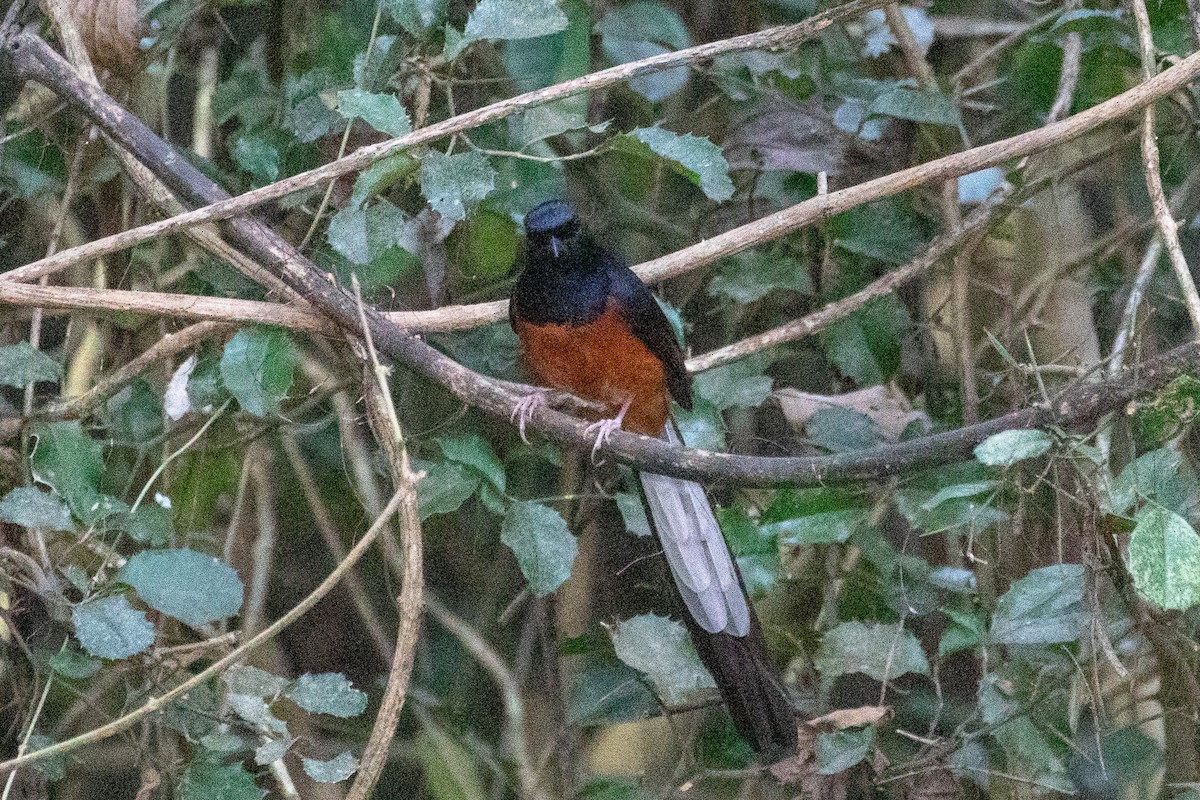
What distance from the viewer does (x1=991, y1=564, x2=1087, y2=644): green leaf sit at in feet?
7.14

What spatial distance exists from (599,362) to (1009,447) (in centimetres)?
123

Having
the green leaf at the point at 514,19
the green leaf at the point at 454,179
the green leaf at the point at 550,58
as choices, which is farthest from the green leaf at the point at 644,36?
the green leaf at the point at 454,179

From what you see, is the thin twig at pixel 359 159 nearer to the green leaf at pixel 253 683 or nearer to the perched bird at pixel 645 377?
the perched bird at pixel 645 377

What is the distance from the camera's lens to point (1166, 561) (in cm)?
179

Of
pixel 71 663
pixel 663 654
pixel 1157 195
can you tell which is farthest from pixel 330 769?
pixel 1157 195

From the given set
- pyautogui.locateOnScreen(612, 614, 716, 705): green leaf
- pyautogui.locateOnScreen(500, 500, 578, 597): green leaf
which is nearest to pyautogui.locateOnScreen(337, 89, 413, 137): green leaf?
pyautogui.locateOnScreen(500, 500, 578, 597): green leaf

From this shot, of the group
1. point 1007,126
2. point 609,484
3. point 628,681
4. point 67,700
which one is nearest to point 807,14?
point 1007,126

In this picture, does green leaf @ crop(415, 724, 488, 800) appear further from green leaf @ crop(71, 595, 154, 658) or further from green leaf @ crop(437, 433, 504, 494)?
green leaf @ crop(71, 595, 154, 658)

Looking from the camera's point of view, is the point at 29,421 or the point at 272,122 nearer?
the point at 29,421

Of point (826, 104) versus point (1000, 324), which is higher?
point (826, 104)

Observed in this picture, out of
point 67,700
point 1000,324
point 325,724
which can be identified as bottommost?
point 325,724

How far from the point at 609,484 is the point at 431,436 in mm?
584

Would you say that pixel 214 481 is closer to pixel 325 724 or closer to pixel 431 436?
pixel 431 436

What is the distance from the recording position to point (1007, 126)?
3.15 meters
